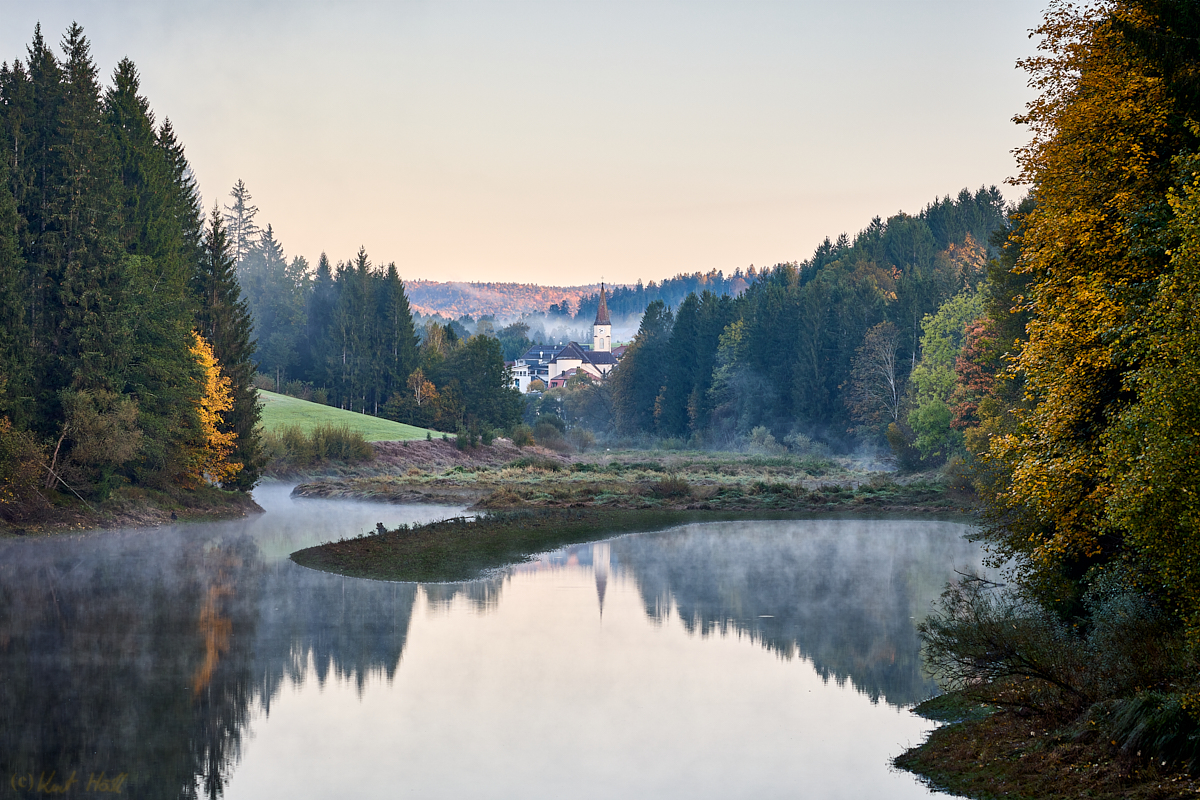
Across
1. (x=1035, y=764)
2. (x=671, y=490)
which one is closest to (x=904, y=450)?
(x=671, y=490)

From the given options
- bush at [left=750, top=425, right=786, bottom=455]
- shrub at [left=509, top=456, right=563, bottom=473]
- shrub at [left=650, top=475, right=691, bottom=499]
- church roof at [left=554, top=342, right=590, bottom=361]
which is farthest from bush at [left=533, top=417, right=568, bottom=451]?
church roof at [left=554, top=342, right=590, bottom=361]

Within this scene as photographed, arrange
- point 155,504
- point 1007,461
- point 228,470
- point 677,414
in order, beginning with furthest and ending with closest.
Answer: point 677,414, point 228,470, point 155,504, point 1007,461

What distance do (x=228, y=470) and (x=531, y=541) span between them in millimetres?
15417

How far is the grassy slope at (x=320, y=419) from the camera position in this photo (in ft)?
226

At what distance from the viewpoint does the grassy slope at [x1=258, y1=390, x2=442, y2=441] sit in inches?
2708

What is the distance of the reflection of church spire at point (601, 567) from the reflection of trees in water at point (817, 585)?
0.47m

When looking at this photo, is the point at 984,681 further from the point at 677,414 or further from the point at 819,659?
the point at 677,414

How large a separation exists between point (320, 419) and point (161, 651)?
186 feet

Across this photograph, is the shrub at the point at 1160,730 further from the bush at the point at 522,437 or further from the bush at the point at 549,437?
the bush at the point at 549,437

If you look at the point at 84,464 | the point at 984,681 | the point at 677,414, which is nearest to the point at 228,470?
the point at 84,464

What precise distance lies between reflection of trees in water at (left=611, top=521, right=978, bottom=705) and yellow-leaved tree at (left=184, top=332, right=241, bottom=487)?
1731 cm

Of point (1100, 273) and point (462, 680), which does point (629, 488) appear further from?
point (1100, 273)

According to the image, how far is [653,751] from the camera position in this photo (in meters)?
11.8

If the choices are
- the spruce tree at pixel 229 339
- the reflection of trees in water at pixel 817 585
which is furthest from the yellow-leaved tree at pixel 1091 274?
the spruce tree at pixel 229 339
